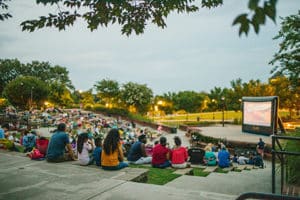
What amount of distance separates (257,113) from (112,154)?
1843cm

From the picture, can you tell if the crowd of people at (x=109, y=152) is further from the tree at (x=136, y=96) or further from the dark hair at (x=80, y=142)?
the tree at (x=136, y=96)

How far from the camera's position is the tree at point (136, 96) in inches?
2096

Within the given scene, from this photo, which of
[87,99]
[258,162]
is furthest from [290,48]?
[87,99]

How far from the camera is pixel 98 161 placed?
667 cm

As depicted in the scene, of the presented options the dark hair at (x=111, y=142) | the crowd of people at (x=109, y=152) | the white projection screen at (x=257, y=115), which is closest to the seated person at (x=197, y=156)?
the crowd of people at (x=109, y=152)

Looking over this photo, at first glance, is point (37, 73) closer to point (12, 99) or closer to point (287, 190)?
point (12, 99)

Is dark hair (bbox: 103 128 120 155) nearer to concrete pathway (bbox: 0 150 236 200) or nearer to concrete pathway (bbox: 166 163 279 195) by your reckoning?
concrete pathway (bbox: 0 150 236 200)

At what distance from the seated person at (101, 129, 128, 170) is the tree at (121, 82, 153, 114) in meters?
46.7

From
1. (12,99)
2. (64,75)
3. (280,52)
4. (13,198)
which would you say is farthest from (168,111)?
(13,198)

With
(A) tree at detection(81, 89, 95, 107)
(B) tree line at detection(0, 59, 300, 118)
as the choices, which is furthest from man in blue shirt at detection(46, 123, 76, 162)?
(A) tree at detection(81, 89, 95, 107)

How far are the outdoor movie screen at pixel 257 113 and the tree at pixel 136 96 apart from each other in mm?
31768

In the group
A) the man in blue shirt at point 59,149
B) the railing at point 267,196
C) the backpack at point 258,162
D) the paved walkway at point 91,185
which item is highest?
the railing at point 267,196

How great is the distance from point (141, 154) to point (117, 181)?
3.92 metres

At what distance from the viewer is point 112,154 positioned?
19.3ft
